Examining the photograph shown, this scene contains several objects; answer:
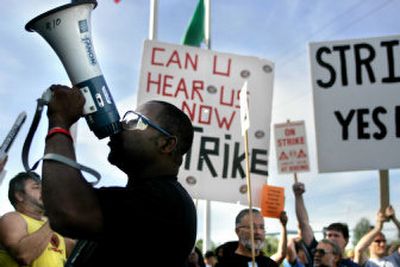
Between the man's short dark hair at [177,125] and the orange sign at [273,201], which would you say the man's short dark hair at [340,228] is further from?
the man's short dark hair at [177,125]

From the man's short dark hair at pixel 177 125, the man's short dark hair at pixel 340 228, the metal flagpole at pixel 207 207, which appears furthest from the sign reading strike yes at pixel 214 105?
the metal flagpole at pixel 207 207

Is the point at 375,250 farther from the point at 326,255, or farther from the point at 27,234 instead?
the point at 27,234

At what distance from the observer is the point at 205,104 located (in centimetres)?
563

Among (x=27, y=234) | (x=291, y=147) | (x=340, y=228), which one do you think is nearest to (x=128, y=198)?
(x=27, y=234)

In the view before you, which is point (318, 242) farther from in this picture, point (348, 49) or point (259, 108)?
point (348, 49)

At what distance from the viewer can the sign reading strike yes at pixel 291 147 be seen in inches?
225

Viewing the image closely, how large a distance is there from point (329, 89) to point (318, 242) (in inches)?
55.0

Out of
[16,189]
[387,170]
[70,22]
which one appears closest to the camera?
[70,22]

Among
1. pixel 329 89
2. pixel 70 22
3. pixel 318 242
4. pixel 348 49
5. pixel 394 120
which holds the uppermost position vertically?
pixel 348 49

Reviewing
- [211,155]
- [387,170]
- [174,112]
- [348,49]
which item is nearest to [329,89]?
[348,49]

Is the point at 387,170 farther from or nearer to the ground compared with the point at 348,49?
nearer to the ground

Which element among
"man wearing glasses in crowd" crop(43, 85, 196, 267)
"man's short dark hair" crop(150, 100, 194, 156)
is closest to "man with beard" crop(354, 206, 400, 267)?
"man's short dark hair" crop(150, 100, 194, 156)

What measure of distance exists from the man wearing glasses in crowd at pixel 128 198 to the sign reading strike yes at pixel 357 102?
3.46 meters

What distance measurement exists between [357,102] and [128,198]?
12.9ft
